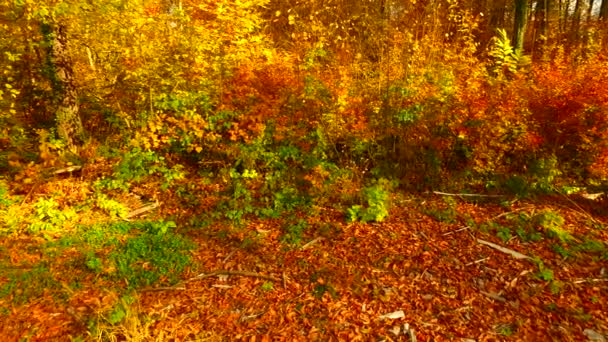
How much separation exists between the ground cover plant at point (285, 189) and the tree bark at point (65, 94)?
37 millimetres

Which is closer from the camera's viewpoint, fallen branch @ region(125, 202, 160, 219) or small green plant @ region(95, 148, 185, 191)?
fallen branch @ region(125, 202, 160, 219)

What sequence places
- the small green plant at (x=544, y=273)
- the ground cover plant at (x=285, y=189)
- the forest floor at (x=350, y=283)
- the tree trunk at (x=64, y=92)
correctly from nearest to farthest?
the forest floor at (x=350, y=283), the ground cover plant at (x=285, y=189), the small green plant at (x=544, y=273), the tree trunk at (x=64, y=92)

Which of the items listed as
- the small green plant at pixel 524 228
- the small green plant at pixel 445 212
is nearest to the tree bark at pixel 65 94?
the small green plant at pixel 445 212

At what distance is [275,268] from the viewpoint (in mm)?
5020

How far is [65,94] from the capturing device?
24.0 feet

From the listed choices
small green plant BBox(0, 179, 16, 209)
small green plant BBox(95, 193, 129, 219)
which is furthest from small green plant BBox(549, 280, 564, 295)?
small green plant BBox(0, 179, 16, 209)

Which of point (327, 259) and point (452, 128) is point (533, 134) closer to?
point (452, 128)

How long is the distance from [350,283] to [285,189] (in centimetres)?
234

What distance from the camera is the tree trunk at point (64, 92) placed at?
23.2 ft

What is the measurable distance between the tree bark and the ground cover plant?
0.04 metres

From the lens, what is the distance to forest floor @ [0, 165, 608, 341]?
13.2 ft

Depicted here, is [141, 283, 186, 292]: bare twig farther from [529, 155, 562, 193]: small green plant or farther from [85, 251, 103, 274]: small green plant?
[529, 155, 562, 193]: small green plant

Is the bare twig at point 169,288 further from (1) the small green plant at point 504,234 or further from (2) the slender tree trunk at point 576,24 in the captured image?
(2) the slender tree trunk at point 576,24

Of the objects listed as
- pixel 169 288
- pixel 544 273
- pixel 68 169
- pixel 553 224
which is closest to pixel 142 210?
pixel 68 169
